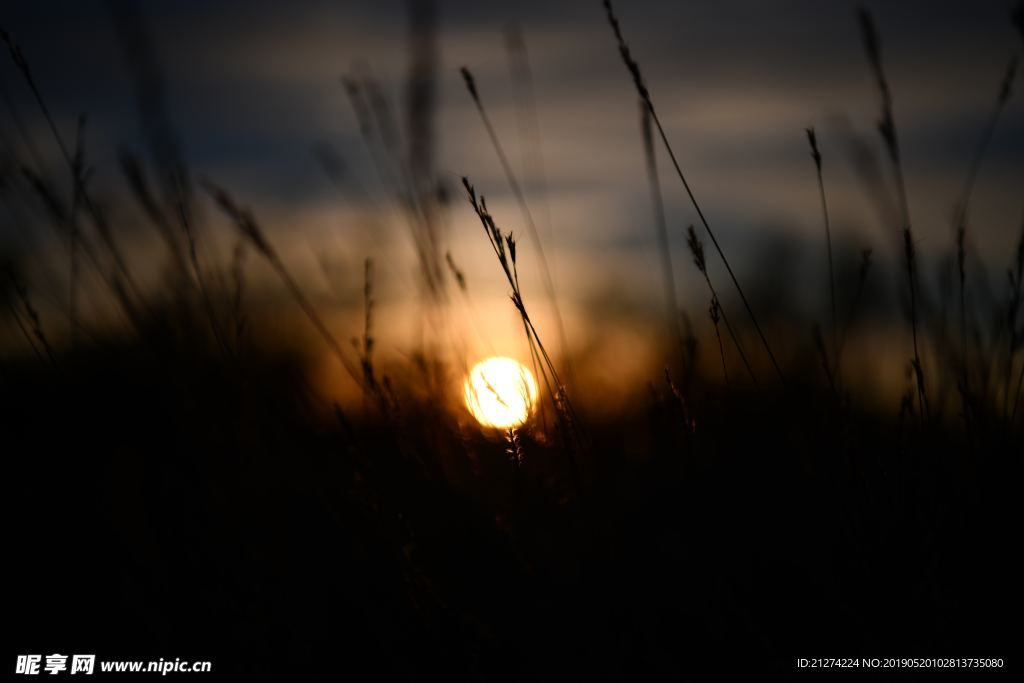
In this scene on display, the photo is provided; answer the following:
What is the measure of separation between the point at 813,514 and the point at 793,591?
1.10 feet

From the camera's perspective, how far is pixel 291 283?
174cm

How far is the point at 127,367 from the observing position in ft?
7.49

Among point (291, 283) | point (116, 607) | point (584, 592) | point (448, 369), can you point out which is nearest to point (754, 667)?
point (584, 592)

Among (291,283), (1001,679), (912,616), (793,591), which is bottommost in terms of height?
(1001,679)

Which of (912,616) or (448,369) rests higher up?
(448,369)

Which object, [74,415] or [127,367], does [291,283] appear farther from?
[74,415]

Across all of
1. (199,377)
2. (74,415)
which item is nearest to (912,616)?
(199,377)

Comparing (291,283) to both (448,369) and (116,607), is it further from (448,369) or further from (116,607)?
(116,607)

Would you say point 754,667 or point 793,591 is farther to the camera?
point 793,591

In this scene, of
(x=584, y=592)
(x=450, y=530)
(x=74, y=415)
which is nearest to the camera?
(x=584, y=592)

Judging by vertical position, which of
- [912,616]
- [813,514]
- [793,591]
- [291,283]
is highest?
[291,283]

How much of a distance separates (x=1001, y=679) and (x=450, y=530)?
50.6 inches

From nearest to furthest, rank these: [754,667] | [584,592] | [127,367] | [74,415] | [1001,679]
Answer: [1001,679] < [754,667] < [584,592] < [127,367] < [74,415]

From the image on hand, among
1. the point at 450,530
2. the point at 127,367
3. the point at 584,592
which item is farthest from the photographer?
the point at 127,367
